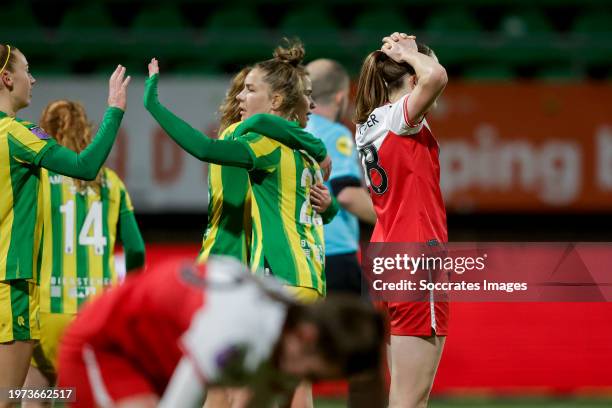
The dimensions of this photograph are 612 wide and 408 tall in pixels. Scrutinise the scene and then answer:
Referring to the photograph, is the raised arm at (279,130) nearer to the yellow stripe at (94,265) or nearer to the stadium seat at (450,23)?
the yellow stripe at (94,265)

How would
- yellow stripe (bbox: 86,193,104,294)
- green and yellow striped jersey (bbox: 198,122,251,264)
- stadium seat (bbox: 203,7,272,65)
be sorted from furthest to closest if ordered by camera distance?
stadium seat (bbox: 203,7,272,65)
yellow stripe (bbox: 86,193,104,294)
green and yellow striped jersey (bbox: 198,122,251,264)

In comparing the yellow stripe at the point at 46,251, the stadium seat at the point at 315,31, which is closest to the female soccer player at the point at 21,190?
the yellow stripe at the point at 46,251

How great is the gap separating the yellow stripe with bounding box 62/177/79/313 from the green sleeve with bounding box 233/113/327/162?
4.07 feet

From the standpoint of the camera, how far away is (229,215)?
475 centimetres

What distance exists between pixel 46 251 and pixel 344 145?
1821 mm

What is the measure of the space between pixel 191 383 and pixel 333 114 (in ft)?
12.7

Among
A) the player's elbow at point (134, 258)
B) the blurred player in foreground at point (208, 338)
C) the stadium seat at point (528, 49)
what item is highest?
the stadium seat at point (528, 49)

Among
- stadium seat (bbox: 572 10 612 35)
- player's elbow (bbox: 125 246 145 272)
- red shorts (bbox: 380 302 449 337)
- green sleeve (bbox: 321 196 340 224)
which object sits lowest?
red shorts (bbox: 380 302 449 337)

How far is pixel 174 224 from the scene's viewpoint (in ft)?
33.1

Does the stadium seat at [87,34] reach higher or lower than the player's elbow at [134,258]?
higher

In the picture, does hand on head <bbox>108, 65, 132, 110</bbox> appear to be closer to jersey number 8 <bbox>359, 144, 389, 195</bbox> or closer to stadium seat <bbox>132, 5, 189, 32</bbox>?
jersey number 8 <bbox>359, 144, 389, 195</bbox>

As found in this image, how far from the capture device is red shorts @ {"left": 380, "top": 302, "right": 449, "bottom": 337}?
404cm

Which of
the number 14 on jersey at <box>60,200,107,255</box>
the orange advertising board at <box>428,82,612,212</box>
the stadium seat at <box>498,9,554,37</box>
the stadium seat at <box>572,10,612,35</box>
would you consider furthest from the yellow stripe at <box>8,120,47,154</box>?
the stadium seat at <box>572,10,612,35</box>

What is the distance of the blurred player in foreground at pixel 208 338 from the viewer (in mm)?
2514
